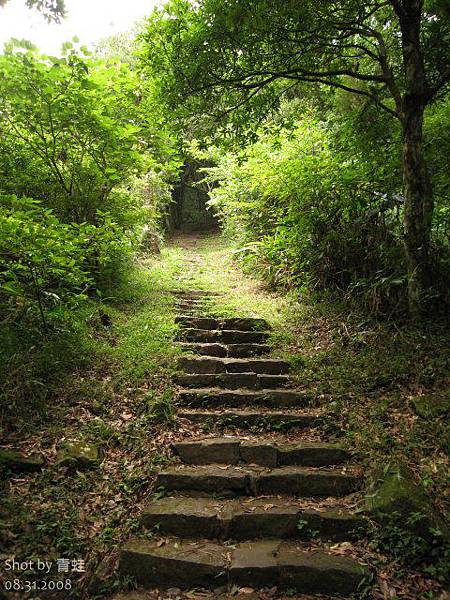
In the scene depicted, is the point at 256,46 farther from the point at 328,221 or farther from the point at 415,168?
the point at 328,221

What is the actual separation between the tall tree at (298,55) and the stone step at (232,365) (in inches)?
88.1

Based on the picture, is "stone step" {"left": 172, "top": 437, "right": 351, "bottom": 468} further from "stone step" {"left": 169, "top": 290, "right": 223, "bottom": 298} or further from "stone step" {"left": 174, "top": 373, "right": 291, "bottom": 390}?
"stone step" {"left": 169, "top": 290, "right": 223, "bottom": 298}

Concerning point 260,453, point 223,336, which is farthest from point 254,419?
point 223,336

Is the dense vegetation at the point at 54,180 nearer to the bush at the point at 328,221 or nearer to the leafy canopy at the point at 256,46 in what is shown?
the leafy canopy at the point at 256,46

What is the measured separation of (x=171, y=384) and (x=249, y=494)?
2.03m

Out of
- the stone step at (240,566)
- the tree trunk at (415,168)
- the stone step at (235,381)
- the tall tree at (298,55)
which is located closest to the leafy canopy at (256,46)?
the tall tree at (298,55)

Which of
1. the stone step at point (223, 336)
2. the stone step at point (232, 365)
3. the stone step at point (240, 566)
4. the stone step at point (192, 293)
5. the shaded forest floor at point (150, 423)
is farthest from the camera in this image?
the stone step at point (192, 293)

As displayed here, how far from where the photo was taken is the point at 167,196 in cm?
1530

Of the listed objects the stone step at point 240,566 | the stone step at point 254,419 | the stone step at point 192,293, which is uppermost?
the stone step at point 192,293

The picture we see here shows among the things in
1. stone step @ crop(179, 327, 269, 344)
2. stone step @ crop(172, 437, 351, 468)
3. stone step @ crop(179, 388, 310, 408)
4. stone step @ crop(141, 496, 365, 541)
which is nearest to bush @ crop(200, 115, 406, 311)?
stone step @ crop(179, 327, 269, 344)

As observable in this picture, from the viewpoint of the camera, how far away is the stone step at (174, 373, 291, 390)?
5469 millimetres

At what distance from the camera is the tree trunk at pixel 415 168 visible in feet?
15.7

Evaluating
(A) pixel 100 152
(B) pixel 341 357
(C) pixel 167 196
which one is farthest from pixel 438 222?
(C) pixel 167 196

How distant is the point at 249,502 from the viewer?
3652 millimetres
